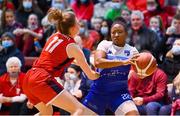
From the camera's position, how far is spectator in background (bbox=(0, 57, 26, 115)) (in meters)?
9.20

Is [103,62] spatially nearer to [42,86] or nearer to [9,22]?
[42,86]

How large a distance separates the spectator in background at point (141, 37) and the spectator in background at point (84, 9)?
1666 mm

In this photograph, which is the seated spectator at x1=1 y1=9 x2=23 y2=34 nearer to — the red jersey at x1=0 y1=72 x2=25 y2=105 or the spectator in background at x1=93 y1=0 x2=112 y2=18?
the spectator in background at x1=93 y1=0 x2=112 y2=18

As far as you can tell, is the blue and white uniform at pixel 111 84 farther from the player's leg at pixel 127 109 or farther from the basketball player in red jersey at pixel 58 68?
the basketball player in red jersey at pixel 58 68

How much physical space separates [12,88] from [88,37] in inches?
77.0

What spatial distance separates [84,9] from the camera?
38.3 feet

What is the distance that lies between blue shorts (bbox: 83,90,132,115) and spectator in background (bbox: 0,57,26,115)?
2524mm

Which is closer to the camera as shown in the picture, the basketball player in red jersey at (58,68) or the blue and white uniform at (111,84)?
the basketball player in red jersey at (58,68)

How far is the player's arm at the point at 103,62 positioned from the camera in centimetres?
641

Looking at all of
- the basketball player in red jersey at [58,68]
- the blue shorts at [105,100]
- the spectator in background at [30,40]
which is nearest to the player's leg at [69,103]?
the basketball player in red jersey at [58,68]

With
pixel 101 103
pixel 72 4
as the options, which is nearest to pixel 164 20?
pixel 72 4

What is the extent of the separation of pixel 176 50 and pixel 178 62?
19 cm

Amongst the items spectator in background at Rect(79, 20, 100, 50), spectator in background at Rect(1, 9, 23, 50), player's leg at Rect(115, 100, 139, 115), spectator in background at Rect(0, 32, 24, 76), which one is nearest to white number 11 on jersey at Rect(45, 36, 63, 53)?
player's leg at Rect(115, 100, 139, 115)

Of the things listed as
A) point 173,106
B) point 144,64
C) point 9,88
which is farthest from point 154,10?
point 144,64
